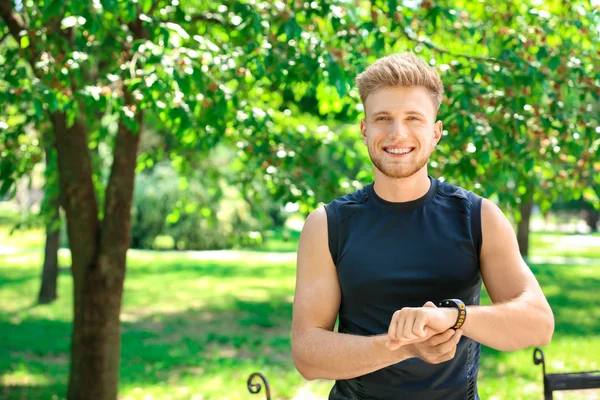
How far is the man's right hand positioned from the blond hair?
0.70 m

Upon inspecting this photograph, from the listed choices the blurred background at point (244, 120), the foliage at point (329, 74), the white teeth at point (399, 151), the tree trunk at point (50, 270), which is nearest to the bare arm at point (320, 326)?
the white teeth at point (399, 151)

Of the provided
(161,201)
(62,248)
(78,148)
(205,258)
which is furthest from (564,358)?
(62,248)

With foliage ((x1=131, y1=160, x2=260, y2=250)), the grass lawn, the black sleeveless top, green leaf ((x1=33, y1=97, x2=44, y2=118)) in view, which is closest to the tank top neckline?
the black sleeveless top

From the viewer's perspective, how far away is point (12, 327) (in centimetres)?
1101

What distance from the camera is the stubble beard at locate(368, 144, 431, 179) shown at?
2.08 metres

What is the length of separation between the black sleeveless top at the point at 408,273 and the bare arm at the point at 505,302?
0.04m

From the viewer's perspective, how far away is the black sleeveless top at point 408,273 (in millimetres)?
2031

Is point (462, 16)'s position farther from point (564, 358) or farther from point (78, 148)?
point (564, 358)

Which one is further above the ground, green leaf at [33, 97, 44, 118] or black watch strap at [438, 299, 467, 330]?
green leaf at [33, 97, 44, 118]

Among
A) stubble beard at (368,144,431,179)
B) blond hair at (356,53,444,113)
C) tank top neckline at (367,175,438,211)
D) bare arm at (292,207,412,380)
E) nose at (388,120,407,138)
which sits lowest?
bare arm at (292,207,412,380)

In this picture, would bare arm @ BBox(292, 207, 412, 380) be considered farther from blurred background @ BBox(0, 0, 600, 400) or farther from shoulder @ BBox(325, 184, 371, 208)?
blurred background @ BBox(0, 0, 600, 400)

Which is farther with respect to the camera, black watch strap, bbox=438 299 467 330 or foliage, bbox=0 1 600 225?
foliage, bbox=0 1 600 225

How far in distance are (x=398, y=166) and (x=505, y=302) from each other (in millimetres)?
476

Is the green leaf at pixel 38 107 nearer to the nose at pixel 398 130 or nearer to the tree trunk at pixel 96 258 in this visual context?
the tree trunk at pixel 96 258
